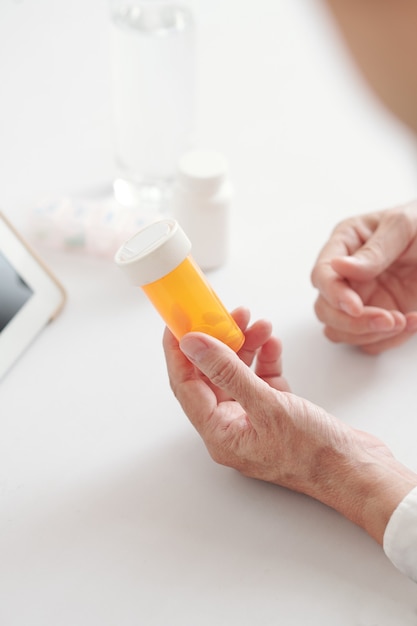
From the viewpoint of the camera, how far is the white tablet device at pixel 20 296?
2.97 feet

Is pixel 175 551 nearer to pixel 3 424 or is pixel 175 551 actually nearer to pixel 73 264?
pixel 3 424

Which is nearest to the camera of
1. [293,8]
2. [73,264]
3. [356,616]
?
[356,616]

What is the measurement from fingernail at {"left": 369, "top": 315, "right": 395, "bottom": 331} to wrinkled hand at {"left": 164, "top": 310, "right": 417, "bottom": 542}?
0.18 meters

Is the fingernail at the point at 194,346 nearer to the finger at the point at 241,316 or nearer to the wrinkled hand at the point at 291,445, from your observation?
the wrinkled hand at the point at 291,445

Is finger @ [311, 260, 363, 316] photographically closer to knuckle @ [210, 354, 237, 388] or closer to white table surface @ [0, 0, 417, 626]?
white table surface @ [0, 0, 417, 626]

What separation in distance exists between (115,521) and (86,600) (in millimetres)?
88

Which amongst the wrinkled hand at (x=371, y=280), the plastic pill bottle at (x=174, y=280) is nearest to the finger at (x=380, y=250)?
the wrinkled hand at (x=371, y=280)

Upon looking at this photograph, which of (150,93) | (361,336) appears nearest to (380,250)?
(361,336)

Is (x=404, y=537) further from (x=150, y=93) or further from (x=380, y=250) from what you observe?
(x=150, y=93)

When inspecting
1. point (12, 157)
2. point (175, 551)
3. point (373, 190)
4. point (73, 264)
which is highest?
point (12, 157)

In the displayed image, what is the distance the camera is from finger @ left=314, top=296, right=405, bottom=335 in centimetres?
90

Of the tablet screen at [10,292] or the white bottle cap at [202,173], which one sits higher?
the tablet screen at [10,292]

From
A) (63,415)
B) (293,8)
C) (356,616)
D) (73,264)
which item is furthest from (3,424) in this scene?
(293,8)

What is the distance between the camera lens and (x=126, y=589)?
67 centimetres
